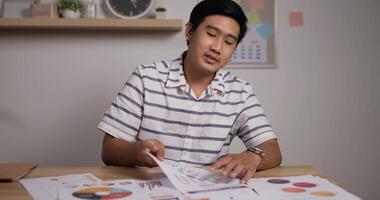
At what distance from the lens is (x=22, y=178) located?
1.01 m

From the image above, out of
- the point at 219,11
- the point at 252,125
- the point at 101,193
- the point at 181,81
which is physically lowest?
the point at 101,193

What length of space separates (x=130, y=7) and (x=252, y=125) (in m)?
1.04

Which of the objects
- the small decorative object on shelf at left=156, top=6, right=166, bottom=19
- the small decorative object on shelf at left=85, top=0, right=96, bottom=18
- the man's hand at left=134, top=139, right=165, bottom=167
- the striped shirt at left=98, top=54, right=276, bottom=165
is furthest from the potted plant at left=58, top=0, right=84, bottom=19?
the man's hand at left=134, top=139, right=165, bottom=167

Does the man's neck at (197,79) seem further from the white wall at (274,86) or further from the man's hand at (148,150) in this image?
the white wall at (274,86)

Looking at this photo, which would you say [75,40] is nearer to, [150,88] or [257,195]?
[150,88]

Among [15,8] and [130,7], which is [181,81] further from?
[15,8]

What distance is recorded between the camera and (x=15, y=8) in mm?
2078

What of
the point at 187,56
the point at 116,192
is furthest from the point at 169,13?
the point at 116,192

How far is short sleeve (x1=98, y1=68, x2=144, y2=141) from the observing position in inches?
51.3

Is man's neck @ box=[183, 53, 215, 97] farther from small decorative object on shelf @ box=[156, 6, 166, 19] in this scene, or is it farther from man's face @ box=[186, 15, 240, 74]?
small decorative object on shelf @ box=[156, 6, 166, 19]

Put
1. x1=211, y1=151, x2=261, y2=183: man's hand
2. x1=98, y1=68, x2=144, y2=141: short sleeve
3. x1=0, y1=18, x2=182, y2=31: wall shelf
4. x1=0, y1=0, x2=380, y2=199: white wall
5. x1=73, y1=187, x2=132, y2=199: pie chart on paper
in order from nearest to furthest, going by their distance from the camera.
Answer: x1=73, y1=187, x2=132, y2=199: pie chart on paper
x1=211, y1=151, x2=261, y2=183: man's hand
x1=98, y1=68, x2=144, y2=141: short sleeve
x1=0, y1=18, x2=182, y2=31: wall shelf
x1=0, y1=0, x2=380, y2=199: white wall

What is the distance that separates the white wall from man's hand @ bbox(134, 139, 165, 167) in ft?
3.81

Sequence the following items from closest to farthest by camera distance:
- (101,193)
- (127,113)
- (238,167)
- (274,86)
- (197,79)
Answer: (101,193) < (238,167) < (127,113) < (197,79) < (274,86)

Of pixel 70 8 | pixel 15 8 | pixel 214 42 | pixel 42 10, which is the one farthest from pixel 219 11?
pixel 15 8
